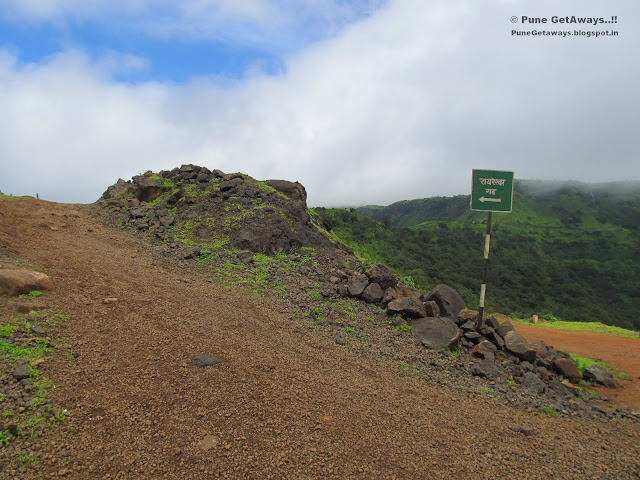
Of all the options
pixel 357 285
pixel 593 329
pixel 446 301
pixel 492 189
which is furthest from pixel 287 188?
pixel 593 329

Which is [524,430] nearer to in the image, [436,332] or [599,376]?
[436,332]

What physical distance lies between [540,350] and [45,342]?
8.98 metres

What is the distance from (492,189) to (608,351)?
19.5 feet

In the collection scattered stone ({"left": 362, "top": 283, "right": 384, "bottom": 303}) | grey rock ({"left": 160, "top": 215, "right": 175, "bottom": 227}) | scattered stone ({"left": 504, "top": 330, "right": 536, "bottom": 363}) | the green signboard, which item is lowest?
scattered stone ({"left": 504, "top": 330, "right": 536, "bottom": 363})

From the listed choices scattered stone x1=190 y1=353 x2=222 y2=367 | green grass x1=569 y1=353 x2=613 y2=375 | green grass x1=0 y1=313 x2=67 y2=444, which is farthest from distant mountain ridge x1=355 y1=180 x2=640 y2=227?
green grass x1=0 y1=313 x2=67 y2=444

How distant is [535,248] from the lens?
75812 millimetres

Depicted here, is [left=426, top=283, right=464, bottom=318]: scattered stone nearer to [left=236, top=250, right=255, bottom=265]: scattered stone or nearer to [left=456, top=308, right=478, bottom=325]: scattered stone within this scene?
[left=456, top=308, right=478, bottom=325]: scattered stone

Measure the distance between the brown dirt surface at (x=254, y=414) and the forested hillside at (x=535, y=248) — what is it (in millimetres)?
6344

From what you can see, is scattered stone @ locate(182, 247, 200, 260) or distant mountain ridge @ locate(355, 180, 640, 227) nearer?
scattered stone @ locate(182, 247, 200, 260)

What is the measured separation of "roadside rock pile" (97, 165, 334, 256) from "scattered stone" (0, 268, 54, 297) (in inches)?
190

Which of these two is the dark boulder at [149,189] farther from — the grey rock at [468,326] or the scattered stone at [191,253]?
the grey rock at [468,326]

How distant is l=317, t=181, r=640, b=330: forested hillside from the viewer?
37.3 m

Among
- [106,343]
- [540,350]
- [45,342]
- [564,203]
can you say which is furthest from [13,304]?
[564,203]

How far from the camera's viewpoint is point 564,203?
107250 millimetres
